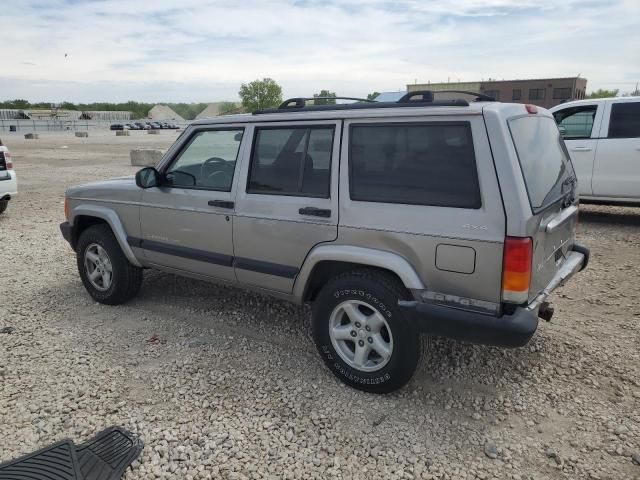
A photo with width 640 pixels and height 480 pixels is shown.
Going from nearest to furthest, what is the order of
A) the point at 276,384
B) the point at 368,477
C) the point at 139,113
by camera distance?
the point at 368,477 → the point at 276,384 → the point at 139,113

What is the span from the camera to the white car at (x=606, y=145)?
7.69 metres

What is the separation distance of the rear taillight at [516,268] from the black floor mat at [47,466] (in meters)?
2.50

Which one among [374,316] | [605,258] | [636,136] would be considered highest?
[636,136]

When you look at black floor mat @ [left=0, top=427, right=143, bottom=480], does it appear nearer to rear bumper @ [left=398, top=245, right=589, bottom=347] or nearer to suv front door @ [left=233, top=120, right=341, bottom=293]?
suv front door @ [left=233, top=120, right=341, bottom=293]

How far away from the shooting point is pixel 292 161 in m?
3.60

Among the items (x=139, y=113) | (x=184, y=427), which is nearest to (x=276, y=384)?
(x=184, y=427)

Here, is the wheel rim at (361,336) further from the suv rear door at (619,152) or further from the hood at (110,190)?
the suv rear door at (619,152)

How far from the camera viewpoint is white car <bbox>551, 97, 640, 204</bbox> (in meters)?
7.69

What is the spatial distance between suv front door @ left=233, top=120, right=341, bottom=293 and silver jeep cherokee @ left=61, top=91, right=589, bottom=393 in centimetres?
1

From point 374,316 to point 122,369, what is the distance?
6.31ft

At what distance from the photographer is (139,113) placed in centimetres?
14262

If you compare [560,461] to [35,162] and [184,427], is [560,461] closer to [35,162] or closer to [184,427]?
[184,427]

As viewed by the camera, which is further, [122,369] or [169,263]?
[169,263]

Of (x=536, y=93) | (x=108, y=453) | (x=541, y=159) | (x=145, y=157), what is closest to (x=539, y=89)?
(x=536, y=93)
